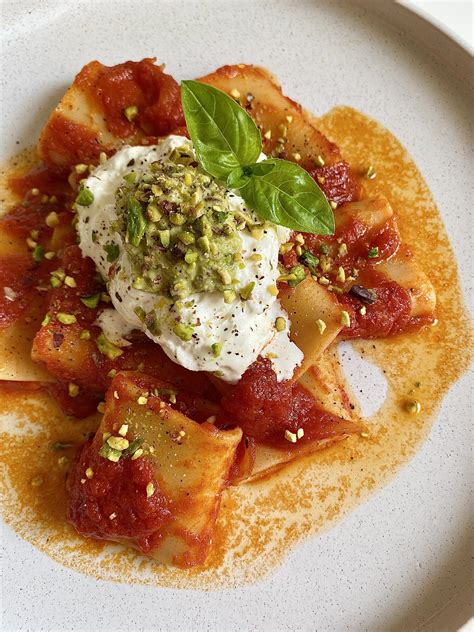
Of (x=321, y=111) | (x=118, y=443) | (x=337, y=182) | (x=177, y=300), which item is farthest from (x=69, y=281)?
(x=321, y=111)

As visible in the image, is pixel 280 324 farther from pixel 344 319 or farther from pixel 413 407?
pixel 413 407

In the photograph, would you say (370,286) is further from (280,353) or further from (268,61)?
(268,61)

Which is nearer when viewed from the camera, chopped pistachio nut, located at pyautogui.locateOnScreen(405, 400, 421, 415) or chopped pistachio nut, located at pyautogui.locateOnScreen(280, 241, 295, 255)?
chopped pistachio nut, located at pyautogui.locateOnScreen(280, 241, 295, 255)

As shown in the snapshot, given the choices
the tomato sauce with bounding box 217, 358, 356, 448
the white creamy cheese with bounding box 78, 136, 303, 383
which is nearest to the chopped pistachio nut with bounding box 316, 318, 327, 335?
the white creamy cheese with bounding box 78, 136, 303, 383

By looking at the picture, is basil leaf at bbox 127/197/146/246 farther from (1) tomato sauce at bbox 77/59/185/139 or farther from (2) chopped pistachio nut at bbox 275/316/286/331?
(1) tomato sauce at bbox 77/59/185/139

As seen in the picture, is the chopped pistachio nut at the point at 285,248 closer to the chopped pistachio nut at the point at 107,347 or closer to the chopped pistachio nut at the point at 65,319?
the chopped pistachio nut at the point at 107,347

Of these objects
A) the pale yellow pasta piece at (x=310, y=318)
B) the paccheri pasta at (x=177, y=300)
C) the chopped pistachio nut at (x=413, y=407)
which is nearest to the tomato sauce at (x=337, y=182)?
the paccheri pasta at (x=177, y=300)

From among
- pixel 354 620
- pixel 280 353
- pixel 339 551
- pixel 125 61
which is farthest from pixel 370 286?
pixel 125 61
